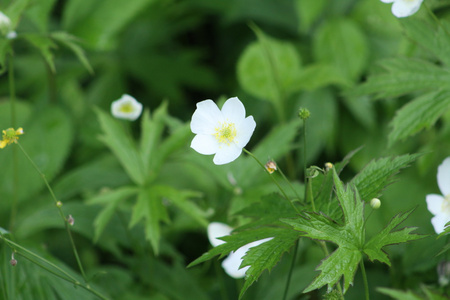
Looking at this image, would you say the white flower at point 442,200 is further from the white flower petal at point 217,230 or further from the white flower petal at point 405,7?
the white flower petal at point 217,230

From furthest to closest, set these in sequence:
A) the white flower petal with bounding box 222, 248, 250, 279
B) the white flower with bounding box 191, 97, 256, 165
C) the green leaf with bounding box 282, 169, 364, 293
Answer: the white flower petal with bounding box 222, 248, 250, 279, the white flower with bounding box 191, 97, 256, 165, the green leaf with bounding box 282, 169, 364, 293

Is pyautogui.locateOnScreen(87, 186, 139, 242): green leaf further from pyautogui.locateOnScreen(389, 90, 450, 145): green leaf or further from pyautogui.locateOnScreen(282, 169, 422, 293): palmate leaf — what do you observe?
pyautogui.locateOnScreen(389, 90, 450, 145): green leaf

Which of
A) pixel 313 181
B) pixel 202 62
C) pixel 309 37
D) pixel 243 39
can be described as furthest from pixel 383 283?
pixel 202 62

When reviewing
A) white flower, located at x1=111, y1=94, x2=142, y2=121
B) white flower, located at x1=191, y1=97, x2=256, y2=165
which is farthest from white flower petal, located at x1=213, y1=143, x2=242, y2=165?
white flower, located at x1=111, y1=94, x2=142, y2=121

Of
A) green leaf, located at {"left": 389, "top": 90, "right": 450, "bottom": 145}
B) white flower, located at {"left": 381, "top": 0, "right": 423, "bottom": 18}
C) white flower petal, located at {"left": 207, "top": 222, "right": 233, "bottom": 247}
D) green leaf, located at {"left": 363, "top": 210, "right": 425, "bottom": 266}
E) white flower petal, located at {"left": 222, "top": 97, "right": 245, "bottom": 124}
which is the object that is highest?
white flower, located at {"left": 381, "top": 0, "right": 423, "bottom": 18}

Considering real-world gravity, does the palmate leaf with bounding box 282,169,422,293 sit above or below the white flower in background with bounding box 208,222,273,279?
below

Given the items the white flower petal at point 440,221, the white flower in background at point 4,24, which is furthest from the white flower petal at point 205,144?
the white flower in background at point 4,24

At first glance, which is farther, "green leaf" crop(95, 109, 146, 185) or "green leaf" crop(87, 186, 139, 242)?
"green leaf" crop(95, 109, 146, 185)
